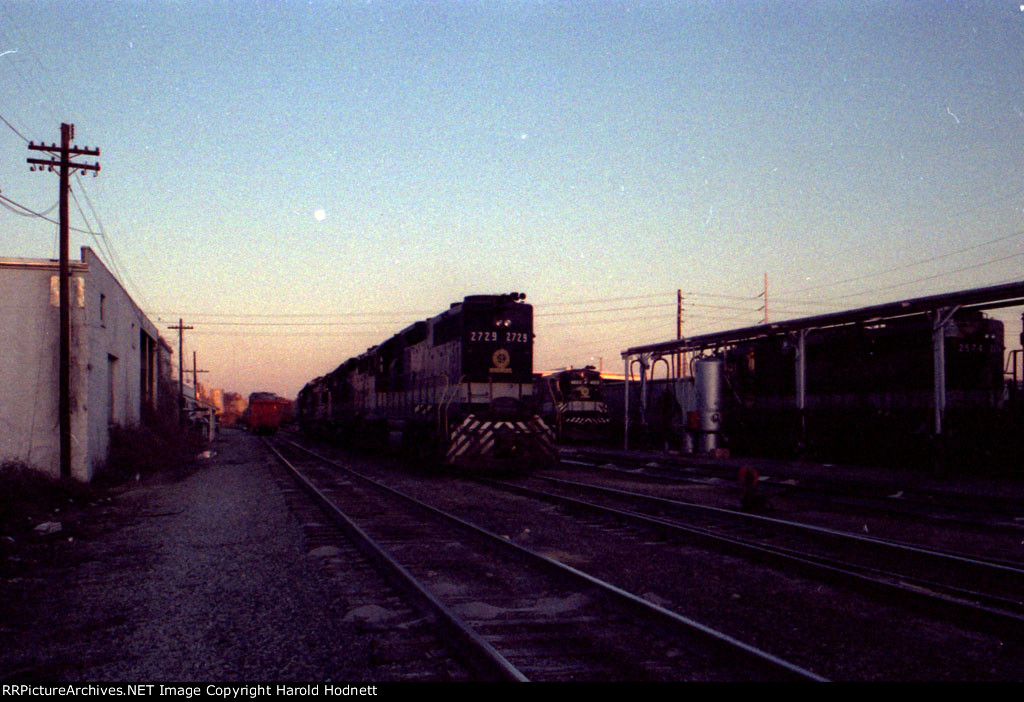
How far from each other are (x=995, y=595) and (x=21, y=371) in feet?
54.4

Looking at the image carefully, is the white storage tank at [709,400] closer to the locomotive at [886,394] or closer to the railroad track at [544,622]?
the locomotive at [886,394]

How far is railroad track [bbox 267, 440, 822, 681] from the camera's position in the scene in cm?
400

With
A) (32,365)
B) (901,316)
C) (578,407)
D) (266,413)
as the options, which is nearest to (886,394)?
(901,316)

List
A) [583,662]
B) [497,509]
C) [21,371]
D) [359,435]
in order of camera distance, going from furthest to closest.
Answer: [359,435]
[21,371]
[497,509]
[583,662]

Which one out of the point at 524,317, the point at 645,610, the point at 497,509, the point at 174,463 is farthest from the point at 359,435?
the point at 645,610

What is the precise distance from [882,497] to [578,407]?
64.6 ft

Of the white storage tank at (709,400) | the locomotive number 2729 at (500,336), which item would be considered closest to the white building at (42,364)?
the locomotive number 2729 at (500,336)

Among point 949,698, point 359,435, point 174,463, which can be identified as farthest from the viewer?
point 359,435

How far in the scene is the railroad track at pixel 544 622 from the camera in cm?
400

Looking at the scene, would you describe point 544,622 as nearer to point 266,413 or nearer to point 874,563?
point 874,563

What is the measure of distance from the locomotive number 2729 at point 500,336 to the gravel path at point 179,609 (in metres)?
6.82

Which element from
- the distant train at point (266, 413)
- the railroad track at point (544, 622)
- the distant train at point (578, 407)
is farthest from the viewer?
the distant train at point (266, 413)

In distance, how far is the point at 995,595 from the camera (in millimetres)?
5547

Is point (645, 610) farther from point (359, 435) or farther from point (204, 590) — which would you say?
point (359, 435)
